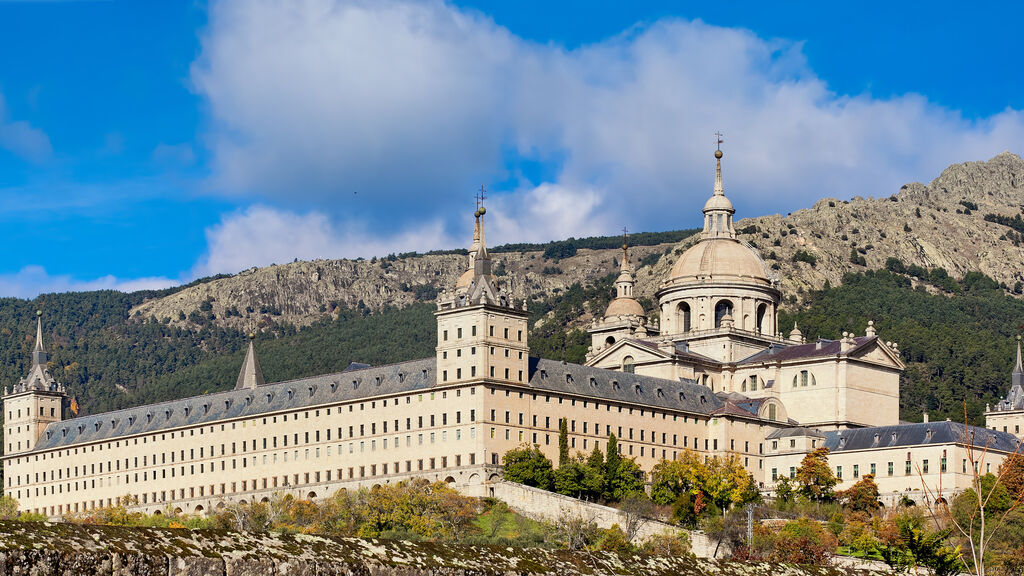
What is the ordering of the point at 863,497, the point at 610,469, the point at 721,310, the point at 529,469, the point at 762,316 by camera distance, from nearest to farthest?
1. the point at 529,469
2. the point at 610,469
3. the point at 863,497
4. the point at 721,310
5. the point at 762,316

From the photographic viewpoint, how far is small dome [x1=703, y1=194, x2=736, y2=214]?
165750mm

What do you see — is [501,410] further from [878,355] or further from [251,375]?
[251,375]

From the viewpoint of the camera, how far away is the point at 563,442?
13200 centimetres

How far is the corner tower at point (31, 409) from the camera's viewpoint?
566 ft

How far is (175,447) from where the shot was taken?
154m

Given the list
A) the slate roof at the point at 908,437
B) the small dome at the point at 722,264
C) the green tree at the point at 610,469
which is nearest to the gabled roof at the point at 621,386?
the green tree at the point at 610,469

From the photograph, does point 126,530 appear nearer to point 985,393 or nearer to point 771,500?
point 771,500

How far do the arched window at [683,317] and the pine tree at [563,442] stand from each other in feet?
88.8

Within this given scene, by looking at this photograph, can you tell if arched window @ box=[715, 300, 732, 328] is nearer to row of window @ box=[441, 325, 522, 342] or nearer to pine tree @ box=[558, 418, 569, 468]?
pine tree @ box=[558, 418, 569, 468]

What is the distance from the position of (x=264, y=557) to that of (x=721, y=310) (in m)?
128

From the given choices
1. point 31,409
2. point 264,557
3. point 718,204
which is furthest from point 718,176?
point 264,557

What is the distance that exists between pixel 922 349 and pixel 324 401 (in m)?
82.6

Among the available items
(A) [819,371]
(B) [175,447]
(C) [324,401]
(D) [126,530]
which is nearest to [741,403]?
(A) [819,371]

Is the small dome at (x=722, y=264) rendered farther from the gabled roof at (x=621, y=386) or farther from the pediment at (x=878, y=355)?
the pediment at (x=878, y=355)
